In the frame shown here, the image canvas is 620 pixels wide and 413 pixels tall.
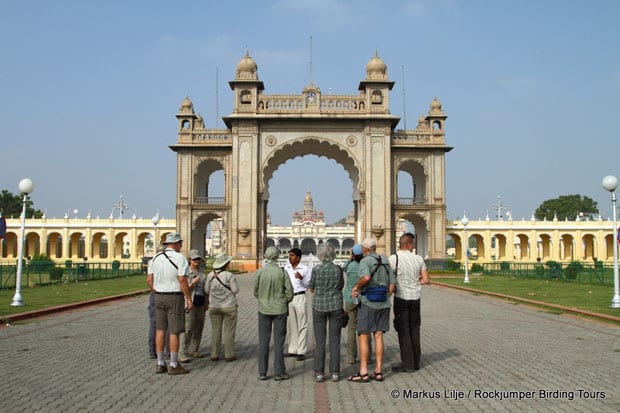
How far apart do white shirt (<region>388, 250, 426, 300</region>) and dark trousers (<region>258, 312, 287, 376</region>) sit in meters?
1.70

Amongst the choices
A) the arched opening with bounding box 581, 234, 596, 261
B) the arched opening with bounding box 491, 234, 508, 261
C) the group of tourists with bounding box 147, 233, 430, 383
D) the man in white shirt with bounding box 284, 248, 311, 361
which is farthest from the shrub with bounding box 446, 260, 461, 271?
the group of tourists with bounding box 147, 233, 430, 383

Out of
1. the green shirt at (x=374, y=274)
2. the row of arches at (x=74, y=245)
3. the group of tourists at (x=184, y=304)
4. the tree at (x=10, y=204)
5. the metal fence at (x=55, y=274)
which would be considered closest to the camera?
the green shirt at (x=374, y=274)

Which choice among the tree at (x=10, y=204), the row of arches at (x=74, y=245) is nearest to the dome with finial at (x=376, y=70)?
the row of arches at (x=74, y=245)

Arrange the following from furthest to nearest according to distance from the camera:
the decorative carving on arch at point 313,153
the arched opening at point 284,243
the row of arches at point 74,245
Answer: the arched opening at point 284,243 → the row of arches at point 74,245 → the decorative carving on arch at point 313,153

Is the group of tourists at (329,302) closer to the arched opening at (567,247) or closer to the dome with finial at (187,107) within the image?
the dome with finial at (187,107)

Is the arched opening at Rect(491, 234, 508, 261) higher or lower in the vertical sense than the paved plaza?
higher

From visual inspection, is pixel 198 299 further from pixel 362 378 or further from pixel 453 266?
pixel 453 266

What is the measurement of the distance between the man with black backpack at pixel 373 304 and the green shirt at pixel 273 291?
1.01 metres

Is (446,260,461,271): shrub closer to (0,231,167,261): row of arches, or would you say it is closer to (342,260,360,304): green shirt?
(0,231,167,261): row of arches

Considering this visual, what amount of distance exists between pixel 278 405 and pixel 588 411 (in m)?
3.25

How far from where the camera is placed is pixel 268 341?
7992 mm

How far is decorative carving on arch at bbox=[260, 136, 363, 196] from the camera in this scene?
141ft

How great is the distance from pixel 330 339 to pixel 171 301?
88.0 inches

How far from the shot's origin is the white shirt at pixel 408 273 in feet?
27.7
